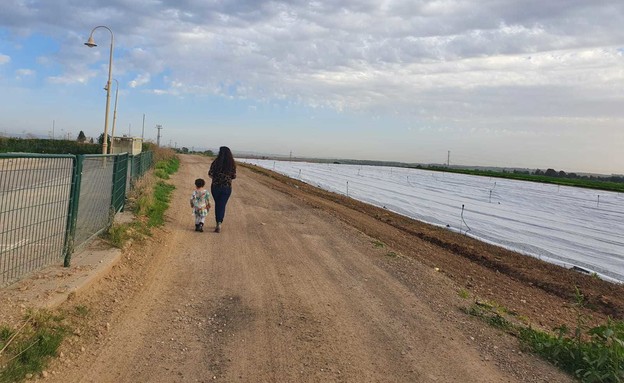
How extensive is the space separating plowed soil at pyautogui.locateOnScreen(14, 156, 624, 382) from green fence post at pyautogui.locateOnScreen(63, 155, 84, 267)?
0.60 metres

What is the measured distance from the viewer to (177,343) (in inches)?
177

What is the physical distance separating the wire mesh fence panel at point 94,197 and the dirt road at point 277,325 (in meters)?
0.74

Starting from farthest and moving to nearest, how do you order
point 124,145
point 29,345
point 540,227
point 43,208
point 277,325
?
1. point 124,145
2. point 540,227
3. point 43,208
4. point 277,325
5. point 29,345

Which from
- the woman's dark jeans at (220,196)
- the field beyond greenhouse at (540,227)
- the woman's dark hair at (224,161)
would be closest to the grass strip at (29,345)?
the woman's dark jeans at (220,196)

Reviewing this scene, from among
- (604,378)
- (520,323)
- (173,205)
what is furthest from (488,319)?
(173,205)

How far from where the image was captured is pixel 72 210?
6.03 m

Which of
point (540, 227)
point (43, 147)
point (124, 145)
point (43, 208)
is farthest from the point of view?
point (43, 147)

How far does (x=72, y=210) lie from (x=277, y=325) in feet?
10.1

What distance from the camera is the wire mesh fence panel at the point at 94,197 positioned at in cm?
654

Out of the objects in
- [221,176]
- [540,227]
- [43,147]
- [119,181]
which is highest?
[43,147]

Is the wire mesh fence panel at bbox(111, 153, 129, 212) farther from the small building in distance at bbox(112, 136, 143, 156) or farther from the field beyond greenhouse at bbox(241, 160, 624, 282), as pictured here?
the small building in distance at bbox(112, 136, 143, 156)

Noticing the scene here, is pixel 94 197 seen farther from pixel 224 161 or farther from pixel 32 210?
pixel 224 161

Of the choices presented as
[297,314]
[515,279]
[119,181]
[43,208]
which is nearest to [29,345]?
[43,208]

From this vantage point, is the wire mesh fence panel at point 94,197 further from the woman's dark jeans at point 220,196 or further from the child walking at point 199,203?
the woman's dark jeans at point 220,196
